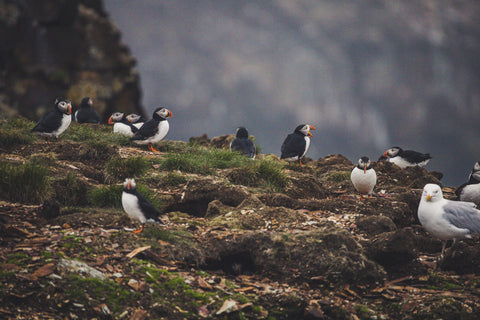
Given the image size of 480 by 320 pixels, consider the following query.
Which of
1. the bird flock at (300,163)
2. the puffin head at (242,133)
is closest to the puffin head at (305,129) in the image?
the bird flock at (300,163)

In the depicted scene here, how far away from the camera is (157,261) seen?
6062 mm

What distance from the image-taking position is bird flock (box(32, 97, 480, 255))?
6941mm

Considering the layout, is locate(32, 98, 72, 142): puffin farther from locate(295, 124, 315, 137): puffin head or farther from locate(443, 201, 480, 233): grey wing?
locate(443, 201, 480, 233): grey wing

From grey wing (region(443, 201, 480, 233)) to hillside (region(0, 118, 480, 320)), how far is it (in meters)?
0.35

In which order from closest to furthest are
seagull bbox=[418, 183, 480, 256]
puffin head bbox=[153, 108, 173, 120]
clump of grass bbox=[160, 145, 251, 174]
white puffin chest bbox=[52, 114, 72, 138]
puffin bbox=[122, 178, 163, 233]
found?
puffin bbox=[122, 178, 163, 233], seagull bbox=[418, 183, 480, 256], clump of grass bbox=[160, 145, 251, 174], white puffin chest bbox=[52, 114, 72, 138], puffin head bbox=[153, 108, 173, 120]

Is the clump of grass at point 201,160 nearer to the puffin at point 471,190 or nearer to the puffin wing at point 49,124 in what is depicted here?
the puffin wing at point 49,124

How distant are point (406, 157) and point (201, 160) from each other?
7.74 m

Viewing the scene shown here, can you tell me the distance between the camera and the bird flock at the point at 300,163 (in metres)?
6.94

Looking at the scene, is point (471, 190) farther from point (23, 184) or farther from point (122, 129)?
point (122, 129)

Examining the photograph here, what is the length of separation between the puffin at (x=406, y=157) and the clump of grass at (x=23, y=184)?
11632mm

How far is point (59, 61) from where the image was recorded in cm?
3077

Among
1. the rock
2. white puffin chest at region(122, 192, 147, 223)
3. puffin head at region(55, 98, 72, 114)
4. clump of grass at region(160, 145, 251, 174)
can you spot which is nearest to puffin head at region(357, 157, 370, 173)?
the rock

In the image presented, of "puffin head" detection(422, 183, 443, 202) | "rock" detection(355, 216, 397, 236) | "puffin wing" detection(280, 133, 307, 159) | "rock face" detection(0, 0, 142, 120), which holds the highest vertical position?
"rock face" detection(0, 0, 142, 120)

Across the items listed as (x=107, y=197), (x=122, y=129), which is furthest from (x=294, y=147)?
(x=107, y=197)
